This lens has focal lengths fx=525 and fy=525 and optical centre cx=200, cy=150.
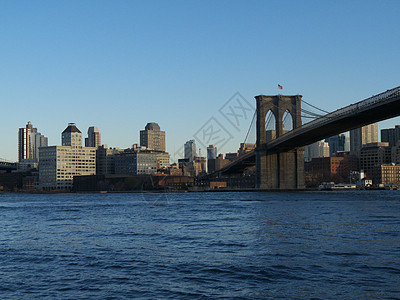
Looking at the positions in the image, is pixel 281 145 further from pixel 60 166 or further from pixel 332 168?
pixel 60 166

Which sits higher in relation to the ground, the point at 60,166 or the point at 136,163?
the point at 136,163

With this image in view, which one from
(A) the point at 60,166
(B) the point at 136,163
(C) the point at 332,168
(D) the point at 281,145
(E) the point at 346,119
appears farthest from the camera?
(B) the point at 136,163

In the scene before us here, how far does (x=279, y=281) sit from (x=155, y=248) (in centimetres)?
650

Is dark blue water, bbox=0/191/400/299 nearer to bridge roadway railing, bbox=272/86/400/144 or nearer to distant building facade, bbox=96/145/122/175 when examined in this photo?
bridge roadway railing, bbox=272/86/400/144

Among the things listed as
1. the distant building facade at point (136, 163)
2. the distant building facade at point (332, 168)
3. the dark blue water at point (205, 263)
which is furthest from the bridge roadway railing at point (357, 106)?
the distant building facade at point (136, 163)

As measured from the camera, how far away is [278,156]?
8581cm

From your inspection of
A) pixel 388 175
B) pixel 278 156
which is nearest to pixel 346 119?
pixel 278 156

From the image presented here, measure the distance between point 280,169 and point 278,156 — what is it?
2.15m

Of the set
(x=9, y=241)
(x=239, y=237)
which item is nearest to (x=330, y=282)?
(x=239, y=237)

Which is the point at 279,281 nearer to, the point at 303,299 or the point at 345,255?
the point at 303,299

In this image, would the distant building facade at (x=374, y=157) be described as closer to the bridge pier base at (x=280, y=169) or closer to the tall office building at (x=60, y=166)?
the tall office building at (x=60, y=166)

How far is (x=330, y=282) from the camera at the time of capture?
11.9m

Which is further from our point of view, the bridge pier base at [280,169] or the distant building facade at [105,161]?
the distant building facade at [105,161]

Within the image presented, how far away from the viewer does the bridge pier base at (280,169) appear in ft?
277
